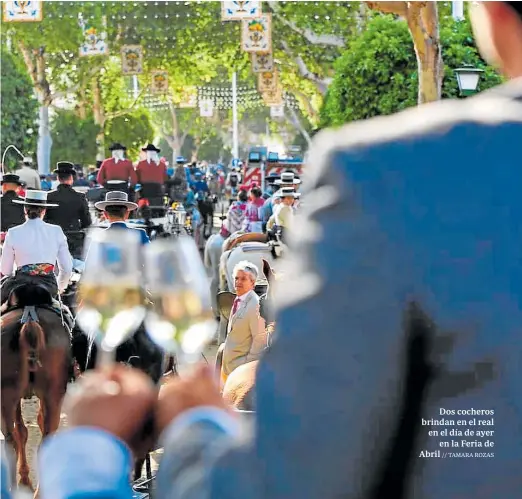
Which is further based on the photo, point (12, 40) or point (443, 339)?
point (12, 40)

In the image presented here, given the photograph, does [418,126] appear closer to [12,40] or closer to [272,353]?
[272,353]

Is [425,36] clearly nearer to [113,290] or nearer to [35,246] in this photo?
[35,246]

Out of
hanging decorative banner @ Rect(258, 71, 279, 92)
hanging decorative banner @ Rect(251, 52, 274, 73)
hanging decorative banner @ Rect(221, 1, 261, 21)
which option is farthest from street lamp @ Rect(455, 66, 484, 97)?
hanging decorative banner @ Rect(258, 71, 279, 92)

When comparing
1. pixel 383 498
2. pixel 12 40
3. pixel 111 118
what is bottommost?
pixel 111 118

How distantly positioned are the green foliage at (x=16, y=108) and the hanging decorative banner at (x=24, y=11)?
A: 22.9 feet

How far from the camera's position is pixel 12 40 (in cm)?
4231

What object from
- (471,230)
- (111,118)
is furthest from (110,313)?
(111,118)

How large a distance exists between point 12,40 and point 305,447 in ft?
140

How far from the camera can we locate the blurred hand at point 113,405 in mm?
1359

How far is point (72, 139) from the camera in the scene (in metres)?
50.0

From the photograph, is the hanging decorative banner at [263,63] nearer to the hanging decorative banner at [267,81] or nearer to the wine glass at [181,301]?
the hanging decorative banner at [267,81]

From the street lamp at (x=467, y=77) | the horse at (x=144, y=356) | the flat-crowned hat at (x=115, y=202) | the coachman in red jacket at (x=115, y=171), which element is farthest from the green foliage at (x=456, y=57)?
the horse at (x=144, y=356)

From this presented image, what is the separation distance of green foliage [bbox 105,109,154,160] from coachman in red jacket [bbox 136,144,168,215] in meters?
36.8

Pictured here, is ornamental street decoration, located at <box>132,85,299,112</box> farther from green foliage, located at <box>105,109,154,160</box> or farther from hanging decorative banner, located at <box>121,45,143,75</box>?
hanging decorative banner, located at <box>121,45,143,75</box>
